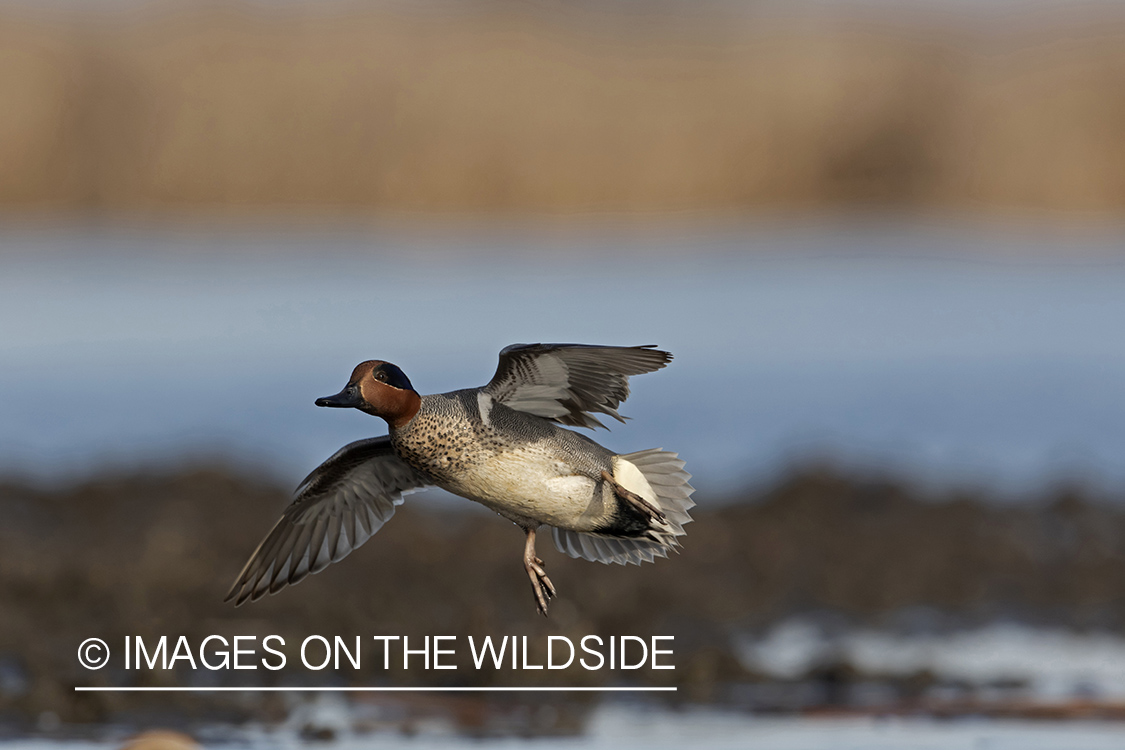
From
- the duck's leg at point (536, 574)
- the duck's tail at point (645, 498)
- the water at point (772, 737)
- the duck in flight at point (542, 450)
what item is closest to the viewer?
the duck's leg at point (536, 574)

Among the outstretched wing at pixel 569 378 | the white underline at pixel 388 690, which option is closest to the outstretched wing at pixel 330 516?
the outstretched wing at pixel 569 378

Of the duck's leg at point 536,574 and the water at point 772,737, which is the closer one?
the duck's leg at point 536,574

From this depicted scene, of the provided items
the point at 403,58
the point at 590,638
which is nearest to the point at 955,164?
the point at 403,58

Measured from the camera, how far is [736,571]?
7.68 meters

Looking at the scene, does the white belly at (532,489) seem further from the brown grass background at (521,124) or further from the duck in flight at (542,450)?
the brown grass background at (521,124)

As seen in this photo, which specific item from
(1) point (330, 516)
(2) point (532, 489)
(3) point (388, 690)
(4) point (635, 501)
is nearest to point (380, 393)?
(2) point (532, 489)

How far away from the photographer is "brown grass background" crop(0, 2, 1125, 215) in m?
18.2

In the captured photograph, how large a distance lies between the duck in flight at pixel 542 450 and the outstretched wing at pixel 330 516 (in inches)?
4.1

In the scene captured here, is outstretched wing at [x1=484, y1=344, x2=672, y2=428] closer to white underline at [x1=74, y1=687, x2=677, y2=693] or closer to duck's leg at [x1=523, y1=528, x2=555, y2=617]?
duck's leg at [x1=523, y1=528, x2=555, y2=617]

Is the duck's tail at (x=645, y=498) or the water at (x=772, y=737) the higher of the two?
the duck's tail at (x=645, y=498)

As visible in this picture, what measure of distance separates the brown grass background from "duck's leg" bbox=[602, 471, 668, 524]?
14709 millimetres

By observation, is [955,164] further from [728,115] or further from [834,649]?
[834,649]

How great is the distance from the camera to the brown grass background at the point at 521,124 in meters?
18.2

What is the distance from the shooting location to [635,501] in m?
3.41
